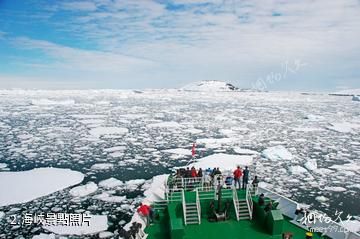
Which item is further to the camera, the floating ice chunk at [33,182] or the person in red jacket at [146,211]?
the floating ice chunk at [33,182]

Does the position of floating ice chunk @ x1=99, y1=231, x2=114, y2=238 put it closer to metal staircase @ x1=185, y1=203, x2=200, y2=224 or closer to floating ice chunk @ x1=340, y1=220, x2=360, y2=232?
metal staircase @ x1=185, y1=203, x2=200, y2=224

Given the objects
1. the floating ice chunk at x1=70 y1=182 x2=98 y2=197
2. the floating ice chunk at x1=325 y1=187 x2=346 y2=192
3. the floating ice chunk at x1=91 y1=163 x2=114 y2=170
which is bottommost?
the floating ice chunk at x1=70 y1=182 x2=98 y2=197

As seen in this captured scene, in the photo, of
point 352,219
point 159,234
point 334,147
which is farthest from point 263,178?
point 334,147

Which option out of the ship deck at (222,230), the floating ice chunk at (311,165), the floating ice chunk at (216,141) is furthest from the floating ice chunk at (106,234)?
the floating ice chunk at (216,141)

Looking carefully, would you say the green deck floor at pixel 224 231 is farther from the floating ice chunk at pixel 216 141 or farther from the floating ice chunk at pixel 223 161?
the floating ice chunk at pixel 216 141

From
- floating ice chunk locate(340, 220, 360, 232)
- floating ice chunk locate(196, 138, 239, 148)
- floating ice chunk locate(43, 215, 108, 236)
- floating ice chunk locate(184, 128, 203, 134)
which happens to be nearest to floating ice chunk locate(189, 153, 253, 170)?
floating ice chunk locate(196, 138, 239, 148)
